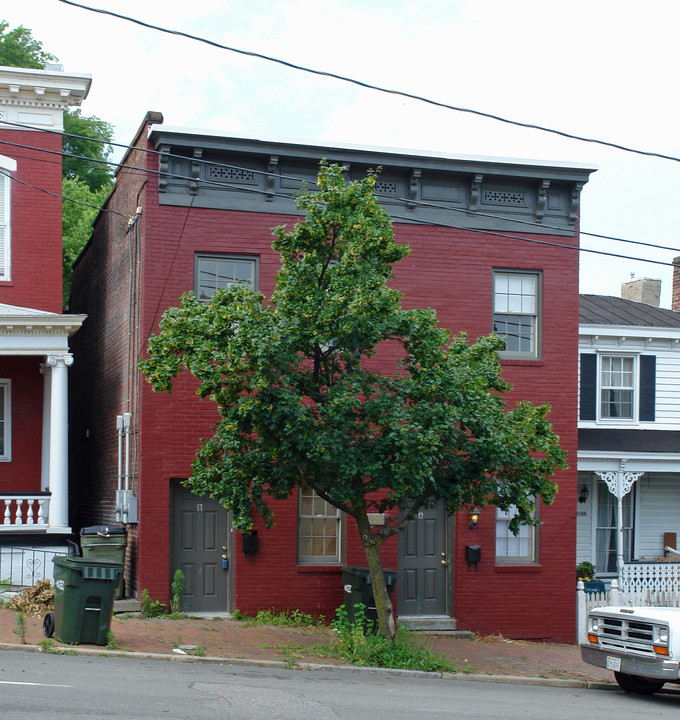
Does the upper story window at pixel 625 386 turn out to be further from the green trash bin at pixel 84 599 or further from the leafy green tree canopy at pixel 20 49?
the leafy green tree canopy at pixel 20 49

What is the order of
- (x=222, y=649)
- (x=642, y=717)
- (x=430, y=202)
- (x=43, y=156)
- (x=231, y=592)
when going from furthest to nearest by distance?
(x=43, y=156) < (x=430, y=202) < (x=231, y=592) < (x=222, y=649) < (x=642, y=717)

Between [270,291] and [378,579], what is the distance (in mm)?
5441

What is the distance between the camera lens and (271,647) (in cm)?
1407

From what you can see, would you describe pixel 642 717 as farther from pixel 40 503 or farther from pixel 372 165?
pixel 40 503

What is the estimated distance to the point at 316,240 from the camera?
13.0m

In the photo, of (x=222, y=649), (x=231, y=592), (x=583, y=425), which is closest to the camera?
(x=222, y=649)

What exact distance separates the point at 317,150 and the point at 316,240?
169 inches

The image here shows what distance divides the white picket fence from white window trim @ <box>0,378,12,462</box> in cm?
1107

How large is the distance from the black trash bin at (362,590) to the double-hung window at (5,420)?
801cm

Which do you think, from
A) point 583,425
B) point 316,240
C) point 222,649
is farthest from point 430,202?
point 222,649

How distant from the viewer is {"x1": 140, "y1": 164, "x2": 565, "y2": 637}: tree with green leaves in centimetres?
1234

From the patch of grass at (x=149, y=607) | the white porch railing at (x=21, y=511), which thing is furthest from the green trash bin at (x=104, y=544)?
the white porch railing at (x=21, y=511)

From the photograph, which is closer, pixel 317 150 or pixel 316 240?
pixel 316 240

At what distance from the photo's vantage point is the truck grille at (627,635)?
12.5m
